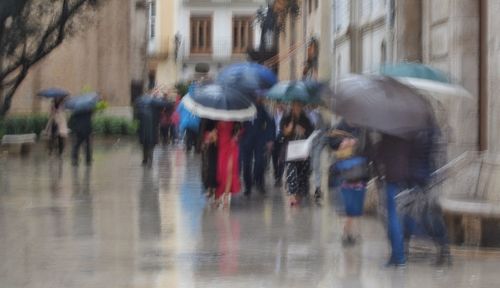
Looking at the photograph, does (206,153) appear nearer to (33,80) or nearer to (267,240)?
(267,240)

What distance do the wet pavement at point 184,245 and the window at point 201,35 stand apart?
5522 centimetres

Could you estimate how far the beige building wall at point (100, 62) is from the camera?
37062 mm

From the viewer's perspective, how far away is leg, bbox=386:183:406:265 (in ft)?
33.7

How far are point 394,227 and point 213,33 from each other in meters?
64.1

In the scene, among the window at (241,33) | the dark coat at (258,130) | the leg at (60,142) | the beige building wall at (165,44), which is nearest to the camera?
the dark coat at (258,130)

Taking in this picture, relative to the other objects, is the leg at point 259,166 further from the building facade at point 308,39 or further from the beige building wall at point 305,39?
the beige building wall at point 305,39

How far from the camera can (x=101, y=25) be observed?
37688 mm

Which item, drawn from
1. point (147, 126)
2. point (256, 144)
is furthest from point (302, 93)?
point (147, 126)

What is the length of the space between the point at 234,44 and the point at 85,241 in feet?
202

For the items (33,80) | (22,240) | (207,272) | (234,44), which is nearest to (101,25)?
(33,80)

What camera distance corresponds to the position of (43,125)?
33.0 m

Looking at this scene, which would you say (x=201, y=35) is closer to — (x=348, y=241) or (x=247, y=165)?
(x=247, y=165)

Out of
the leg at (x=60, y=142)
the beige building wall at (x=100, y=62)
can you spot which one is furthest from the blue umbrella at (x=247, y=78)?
the beige building wall at (x=100, y=62)

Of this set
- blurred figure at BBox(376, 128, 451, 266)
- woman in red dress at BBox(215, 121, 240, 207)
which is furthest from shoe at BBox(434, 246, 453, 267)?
woman in red dress at BBox(215, 121, 240, 207)
